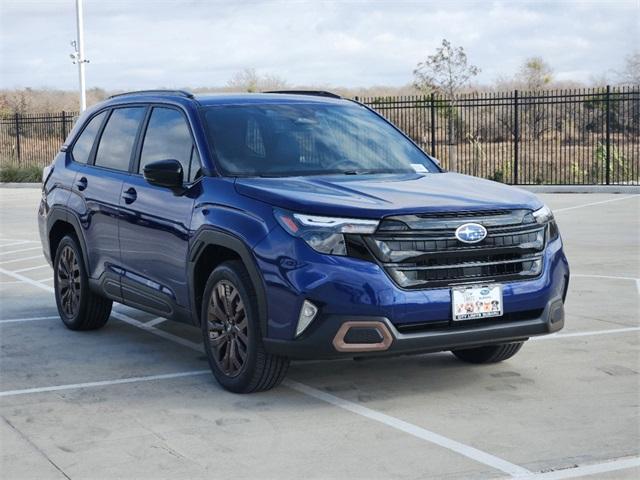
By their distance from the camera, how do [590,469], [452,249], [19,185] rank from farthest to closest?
1. [19,185]
2. [452,249]
3. [590,469]

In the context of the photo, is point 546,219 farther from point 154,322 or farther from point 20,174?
point 20,174

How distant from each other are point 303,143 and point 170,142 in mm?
967

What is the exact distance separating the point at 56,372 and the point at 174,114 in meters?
1.97

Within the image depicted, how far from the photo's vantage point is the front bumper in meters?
6.00

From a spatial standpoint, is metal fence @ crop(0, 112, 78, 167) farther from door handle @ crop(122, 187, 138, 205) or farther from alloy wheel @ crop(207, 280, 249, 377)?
alloy wheel @ crop(207, 280, 249, 377)

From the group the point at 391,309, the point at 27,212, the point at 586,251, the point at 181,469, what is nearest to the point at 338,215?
the point at 391,309

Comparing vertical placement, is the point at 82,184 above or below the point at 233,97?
below

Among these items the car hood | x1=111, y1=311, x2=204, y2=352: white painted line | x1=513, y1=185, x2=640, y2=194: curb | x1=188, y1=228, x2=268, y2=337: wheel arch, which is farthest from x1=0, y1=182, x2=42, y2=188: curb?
the car hood

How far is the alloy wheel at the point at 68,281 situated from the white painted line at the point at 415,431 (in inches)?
101

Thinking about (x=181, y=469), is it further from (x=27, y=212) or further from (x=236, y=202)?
(x=27, y=212)

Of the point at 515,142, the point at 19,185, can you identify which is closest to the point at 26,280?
the point at 515,142

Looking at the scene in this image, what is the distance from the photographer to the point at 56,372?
7453 millimetres

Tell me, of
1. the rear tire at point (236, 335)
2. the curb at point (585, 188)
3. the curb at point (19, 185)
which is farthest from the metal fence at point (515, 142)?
the rear tire at point (236, 335)

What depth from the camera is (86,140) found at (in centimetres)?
906
